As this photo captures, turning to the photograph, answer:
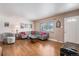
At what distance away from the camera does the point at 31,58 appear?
6.66 feet

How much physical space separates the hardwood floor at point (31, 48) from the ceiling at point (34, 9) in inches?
24.3

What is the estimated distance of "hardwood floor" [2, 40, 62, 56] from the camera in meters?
2.02

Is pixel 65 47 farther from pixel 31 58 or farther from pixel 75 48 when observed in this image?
pixel 31 58

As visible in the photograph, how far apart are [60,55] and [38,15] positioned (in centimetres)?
101

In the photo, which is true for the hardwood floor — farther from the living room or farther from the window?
the window

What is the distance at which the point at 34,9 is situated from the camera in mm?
2072

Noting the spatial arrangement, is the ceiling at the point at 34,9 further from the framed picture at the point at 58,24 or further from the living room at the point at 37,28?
the framed picture at the point at 58,24

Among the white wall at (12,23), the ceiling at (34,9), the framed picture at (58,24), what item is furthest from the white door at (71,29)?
the white wall at (12,23)

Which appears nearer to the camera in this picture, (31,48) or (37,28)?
(31,48)

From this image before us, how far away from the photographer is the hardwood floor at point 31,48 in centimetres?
202

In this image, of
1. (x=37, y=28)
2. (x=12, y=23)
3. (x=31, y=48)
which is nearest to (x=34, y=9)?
(x=37, y=28)

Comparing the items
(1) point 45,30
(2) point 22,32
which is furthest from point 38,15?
(2) point 22,32

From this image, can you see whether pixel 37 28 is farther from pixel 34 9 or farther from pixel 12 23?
pixel 12 23

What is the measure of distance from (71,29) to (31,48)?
97 cm
